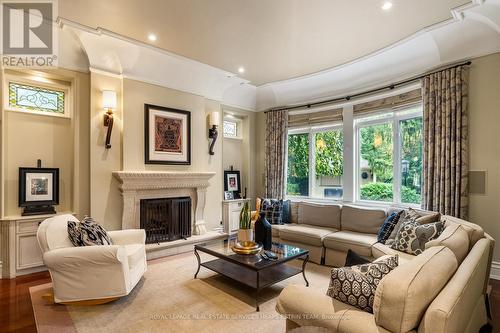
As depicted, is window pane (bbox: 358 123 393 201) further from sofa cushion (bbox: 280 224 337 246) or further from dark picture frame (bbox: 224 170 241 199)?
dark picture frame (bbox: 224 170 241 199)

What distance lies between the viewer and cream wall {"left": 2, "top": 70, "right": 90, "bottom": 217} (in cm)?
350

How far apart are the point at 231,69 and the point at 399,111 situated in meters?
2.91

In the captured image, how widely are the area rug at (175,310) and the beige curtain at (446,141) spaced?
198cm

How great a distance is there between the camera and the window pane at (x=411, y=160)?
4.08m

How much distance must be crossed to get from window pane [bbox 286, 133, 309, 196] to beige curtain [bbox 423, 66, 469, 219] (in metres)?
2.35

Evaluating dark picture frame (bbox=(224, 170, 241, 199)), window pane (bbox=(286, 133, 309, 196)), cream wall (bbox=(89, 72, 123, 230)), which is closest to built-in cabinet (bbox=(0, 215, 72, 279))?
cream wall (bbox=(89, 72, 123, 230))

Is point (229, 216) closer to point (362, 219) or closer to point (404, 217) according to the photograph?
point (362, 219)

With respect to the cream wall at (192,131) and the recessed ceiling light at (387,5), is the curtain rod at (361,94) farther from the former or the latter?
the cream wall at (192,131)

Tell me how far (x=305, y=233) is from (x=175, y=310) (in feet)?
7.15

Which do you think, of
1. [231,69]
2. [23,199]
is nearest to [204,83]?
[231,69]

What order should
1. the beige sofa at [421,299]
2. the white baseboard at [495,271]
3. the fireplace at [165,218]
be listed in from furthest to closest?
the fireplace at [165,218]
the white baseboard at [495,271]
the beige sofa at [421,299]

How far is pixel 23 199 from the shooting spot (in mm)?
3455

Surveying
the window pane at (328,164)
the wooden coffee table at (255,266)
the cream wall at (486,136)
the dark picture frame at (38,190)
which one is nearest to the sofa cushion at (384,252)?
the wooden coffee table at (255,266)

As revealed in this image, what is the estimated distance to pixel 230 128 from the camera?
6062mm
